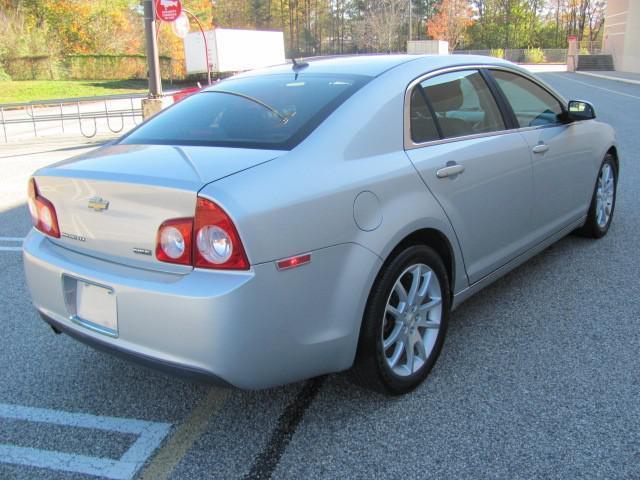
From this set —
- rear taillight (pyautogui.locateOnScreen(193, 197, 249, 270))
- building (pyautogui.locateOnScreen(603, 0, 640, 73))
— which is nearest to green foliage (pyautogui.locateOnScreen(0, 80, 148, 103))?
rear taillight (pyautogui.locateOnScreen(193, 197, 249, 270))

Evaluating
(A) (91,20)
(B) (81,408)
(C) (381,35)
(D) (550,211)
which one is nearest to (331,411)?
(B) (81,408)

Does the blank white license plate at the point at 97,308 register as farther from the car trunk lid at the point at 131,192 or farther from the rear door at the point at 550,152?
the rear door at the point at 550,152

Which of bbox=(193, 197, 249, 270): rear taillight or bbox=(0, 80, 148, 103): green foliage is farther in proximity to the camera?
bbox=(0, 80, 148, 103): green foliage

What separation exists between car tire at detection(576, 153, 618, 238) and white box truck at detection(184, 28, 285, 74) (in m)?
21.7

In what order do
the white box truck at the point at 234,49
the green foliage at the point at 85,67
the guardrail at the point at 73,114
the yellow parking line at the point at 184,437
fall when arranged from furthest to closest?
the green foliage at the point at 85,67, the white box truck at the point at 234,49, the guardrail at the point at 73,114, the yellow parking line at the point at 184,437

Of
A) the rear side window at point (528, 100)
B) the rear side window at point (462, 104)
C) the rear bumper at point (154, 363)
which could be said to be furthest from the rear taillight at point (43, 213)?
Result: the rear side window at point (528, 100)

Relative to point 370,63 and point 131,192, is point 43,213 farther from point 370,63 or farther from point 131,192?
point 370,63

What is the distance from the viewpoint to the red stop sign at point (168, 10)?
473 inches

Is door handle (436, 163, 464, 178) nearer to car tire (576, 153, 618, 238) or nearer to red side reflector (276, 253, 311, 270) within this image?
red side reflector (276, 253, 311, 270)

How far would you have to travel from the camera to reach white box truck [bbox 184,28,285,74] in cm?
2738

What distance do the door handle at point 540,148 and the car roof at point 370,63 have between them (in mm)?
595

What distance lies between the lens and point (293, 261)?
224 cm

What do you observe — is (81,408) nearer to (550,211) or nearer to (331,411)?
(331,411)

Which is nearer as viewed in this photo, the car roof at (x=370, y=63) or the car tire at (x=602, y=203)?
the car roof at (x=370, y=63)
